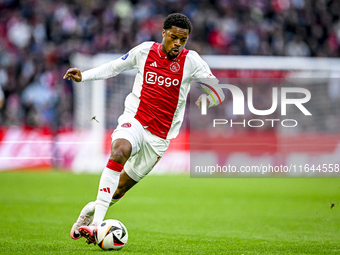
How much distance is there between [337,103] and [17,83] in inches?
445

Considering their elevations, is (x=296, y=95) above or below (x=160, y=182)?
above

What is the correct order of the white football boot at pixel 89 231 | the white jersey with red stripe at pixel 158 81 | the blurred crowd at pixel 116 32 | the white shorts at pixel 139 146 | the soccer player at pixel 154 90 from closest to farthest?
1. the white football boot at pixel 89 231
2. the white shorts at pixel 139 146
3. the soccer player at pixel 154 90
4. the white jersey with red stripe at pixel 158 81
5. the blurred crowd at pixel 116 32

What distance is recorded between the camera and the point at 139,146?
18.7ft

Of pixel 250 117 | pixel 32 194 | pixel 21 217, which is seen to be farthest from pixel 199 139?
pixel 21 217

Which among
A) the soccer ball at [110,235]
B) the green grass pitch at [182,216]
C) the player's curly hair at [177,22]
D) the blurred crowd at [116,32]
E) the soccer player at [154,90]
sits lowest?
the green grass pitch at [182,216]

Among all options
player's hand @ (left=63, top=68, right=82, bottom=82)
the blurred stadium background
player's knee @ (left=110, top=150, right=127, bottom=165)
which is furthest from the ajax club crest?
the blurred stadium background

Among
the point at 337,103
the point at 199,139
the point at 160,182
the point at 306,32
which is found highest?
the point at 306,32

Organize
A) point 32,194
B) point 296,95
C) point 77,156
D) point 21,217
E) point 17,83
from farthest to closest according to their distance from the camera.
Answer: point 17,83 < point 77,156 < point 296,95 < point 32,194 < point 21,217

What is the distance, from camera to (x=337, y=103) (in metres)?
16.8

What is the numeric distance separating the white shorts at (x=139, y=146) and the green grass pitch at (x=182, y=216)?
0.88 m

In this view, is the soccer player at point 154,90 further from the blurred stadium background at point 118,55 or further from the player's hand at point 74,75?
the blurred stadium background at point 118,55

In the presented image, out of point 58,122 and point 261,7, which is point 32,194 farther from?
point 261,7

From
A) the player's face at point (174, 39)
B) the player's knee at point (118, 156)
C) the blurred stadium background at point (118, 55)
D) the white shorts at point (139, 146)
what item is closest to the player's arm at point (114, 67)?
the player's face at point (174, 39)

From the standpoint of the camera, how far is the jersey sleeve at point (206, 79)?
19.5 ft
